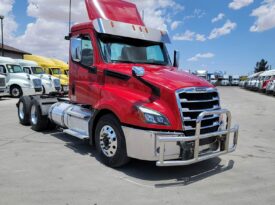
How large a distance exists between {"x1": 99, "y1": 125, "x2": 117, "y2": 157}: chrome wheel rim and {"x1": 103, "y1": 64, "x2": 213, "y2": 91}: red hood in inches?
41.9

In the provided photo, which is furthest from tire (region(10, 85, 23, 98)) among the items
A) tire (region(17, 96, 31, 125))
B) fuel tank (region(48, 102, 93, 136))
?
fuel tank (region(48, 102, 93, 136))

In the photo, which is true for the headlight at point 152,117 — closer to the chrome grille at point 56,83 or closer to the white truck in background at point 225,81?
the chrome grille at point 56,83

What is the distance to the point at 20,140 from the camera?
7562 millimetres

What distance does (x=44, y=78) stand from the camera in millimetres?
22922

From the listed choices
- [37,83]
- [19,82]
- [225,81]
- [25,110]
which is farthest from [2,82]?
[225,81]

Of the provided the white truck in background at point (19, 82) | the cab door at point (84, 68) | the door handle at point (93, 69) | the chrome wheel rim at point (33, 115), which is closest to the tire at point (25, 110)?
the chrome wheel rim at point (33, 115)

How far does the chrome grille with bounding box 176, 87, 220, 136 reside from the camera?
16.1ft

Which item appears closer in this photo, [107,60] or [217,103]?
[217,103]

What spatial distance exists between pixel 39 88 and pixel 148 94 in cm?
1747

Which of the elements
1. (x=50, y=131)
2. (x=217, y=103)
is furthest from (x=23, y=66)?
(x=217, y=103)

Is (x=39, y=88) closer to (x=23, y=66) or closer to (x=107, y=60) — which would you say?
(x=23, y=66)

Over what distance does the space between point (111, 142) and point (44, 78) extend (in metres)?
18.9

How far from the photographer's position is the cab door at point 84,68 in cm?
615

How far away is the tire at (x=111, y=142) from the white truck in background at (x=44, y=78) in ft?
55.6
